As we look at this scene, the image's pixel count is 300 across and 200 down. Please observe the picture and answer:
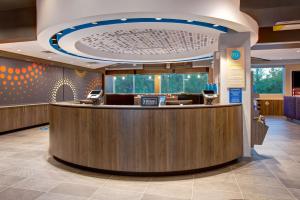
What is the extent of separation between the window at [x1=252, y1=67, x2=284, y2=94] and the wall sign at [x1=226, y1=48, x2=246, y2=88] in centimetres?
914

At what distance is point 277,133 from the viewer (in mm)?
7617

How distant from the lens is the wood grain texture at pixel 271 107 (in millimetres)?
12742

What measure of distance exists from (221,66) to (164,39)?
6.18ft

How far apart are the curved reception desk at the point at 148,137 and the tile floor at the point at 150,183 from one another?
0.22 metres

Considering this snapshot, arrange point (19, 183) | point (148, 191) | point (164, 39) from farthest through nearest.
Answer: point (164, 39) < point (19, 183) < point (148, 191)

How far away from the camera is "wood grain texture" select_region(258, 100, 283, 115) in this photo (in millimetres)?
12742

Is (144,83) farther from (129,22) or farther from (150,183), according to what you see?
(150,183)

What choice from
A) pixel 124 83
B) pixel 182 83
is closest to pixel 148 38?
pixel 182 83

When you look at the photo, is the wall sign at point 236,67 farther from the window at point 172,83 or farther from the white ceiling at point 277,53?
the window at point 172,83

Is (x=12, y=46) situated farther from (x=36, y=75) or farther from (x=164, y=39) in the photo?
(x=164, y=39)

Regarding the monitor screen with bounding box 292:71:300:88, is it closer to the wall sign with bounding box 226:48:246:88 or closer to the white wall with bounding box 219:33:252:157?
the white wall with bounding box 219:33:252:157

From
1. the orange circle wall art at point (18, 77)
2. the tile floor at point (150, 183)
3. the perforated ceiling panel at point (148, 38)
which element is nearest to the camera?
the tile floor at point (150, 183)

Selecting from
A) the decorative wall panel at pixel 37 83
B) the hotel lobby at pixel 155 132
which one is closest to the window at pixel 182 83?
the decorative wall panel at pixel 37 83

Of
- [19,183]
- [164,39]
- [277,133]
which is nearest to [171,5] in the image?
[164,39]
